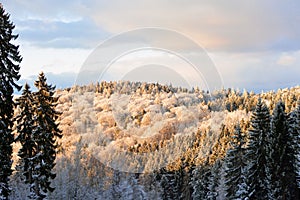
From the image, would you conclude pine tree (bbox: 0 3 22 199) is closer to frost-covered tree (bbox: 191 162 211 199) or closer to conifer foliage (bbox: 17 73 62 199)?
Result: conifer foliage (bbox: 17 73 62 199)

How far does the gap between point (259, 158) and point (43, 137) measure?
1754 centimetres

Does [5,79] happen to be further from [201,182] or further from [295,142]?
[201,182]

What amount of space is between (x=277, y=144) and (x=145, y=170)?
87.4 meters

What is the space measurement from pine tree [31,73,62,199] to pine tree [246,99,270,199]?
16.5 metres

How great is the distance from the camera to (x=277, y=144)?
118ft

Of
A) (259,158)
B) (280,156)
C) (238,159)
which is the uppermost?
(280,156)

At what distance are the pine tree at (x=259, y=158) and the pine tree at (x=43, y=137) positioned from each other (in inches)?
649

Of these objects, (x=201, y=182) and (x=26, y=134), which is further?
(x=201, y=182)

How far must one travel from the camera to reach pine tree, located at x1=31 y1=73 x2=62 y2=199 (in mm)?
29672

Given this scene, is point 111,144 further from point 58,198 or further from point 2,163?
point 2,163

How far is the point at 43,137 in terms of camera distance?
2994cm

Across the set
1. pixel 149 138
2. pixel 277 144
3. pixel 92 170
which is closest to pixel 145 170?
pixel 92 170

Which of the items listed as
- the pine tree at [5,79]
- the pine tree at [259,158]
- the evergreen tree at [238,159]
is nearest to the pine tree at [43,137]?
the pine tree at [5,79]

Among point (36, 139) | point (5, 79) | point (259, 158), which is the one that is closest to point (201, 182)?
point (259, 158)
